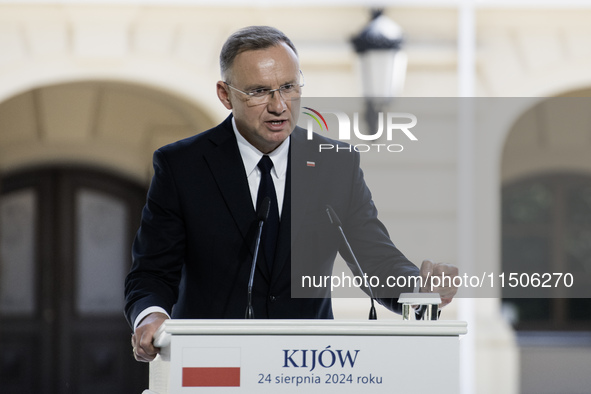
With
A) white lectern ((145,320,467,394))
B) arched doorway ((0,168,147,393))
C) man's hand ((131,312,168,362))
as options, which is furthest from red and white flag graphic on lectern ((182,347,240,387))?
arched doorway ((0,168,147,393))

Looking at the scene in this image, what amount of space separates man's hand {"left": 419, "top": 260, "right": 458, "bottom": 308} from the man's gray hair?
70 cm

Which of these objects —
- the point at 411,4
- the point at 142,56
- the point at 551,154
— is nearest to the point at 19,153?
the point at 142,56

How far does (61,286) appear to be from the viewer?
24.6 feet

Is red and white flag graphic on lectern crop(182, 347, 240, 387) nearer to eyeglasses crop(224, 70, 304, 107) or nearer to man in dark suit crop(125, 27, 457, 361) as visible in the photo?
man in dark suit crop(125, 27, 457, 361)

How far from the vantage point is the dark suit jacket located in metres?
2.15

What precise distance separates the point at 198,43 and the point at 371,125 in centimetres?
165

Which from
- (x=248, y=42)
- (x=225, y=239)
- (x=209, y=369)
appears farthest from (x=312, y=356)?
(x=248, y=42)

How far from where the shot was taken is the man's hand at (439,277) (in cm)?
181

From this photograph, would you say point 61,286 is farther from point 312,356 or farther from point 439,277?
point 312,356

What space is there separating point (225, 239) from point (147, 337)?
51 centimetres

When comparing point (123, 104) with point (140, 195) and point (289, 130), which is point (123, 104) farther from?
point (289, 130)

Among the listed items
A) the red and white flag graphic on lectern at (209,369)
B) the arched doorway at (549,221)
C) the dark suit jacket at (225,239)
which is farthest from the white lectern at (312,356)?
the arched doorway at (549,221)

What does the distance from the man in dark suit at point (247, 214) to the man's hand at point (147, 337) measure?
0.76 ft

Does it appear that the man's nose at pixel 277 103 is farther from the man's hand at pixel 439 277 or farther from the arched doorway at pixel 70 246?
the arched doorway at pixel 70 246
